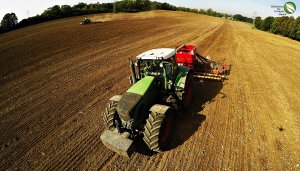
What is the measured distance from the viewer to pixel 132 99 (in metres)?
6.92

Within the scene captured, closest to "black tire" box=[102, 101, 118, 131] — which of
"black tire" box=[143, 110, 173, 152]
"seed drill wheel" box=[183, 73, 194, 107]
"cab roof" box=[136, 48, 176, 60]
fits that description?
"black tire" box=[143, 110, 173, 152]

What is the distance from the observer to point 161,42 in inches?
925

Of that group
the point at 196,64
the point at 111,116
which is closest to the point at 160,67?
the point at 111,116

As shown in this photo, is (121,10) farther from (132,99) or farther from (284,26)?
(132,99)

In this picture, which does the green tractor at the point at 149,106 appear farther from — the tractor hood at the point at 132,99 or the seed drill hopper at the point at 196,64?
the seed drill hopper at the point at 196,64

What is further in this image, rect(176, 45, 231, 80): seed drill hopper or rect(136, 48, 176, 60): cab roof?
rect(176, 45, 231, 80): seed drill hopper

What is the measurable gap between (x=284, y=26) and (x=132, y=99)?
39913mm

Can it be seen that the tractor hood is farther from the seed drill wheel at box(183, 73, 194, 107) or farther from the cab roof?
the seed drill wheel at box(183, 73, 194, 107)

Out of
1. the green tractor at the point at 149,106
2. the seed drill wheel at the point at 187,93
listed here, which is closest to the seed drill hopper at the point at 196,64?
the seed drill wheel at the point at 187,93

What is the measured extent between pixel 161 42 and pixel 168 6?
59419 millimetres

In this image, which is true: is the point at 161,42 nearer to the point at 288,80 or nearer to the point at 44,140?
the point at 288,80

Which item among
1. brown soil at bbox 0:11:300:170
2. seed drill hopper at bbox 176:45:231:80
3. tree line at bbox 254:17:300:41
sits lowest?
brown soil at bbox 0:11:300:170

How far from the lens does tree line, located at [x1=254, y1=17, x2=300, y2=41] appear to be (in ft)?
112

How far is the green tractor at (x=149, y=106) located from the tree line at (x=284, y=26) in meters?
33.5
